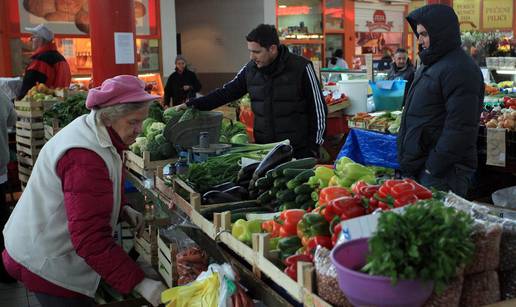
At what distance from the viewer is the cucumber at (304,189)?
8.54 feet

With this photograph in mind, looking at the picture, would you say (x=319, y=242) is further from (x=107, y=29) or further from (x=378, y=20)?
(x=378, y=20)

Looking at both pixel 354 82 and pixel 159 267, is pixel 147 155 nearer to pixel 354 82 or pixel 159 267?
pixel 159 267

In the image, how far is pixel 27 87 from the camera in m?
7.74

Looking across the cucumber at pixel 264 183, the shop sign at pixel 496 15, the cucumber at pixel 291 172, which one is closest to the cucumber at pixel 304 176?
the cucumber at pixel 291 172

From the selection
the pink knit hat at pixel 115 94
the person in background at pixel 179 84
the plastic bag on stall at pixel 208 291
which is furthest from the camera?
the person in background at pixel 179 84

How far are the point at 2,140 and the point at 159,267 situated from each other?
267cm

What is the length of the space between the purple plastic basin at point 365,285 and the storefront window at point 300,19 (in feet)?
48.5

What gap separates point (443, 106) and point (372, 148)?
2.56 metres

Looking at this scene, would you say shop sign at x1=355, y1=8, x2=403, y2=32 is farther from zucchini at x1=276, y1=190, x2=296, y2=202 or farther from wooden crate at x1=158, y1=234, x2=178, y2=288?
zucchini at x1=276, y1=190, x2=296, y2=202

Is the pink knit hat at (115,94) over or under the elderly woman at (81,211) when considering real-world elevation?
over

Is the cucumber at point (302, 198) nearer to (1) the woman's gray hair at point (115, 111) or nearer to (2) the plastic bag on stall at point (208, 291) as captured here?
(2) the plastic bag on stall at point (208, 291)

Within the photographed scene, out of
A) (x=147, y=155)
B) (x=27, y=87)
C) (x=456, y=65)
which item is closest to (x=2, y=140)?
(x=147, y=155)

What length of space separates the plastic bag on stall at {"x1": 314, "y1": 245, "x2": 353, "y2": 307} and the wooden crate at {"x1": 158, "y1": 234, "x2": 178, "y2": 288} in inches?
54.9

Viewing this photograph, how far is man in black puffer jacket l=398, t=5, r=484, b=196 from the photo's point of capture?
3.50 meters
